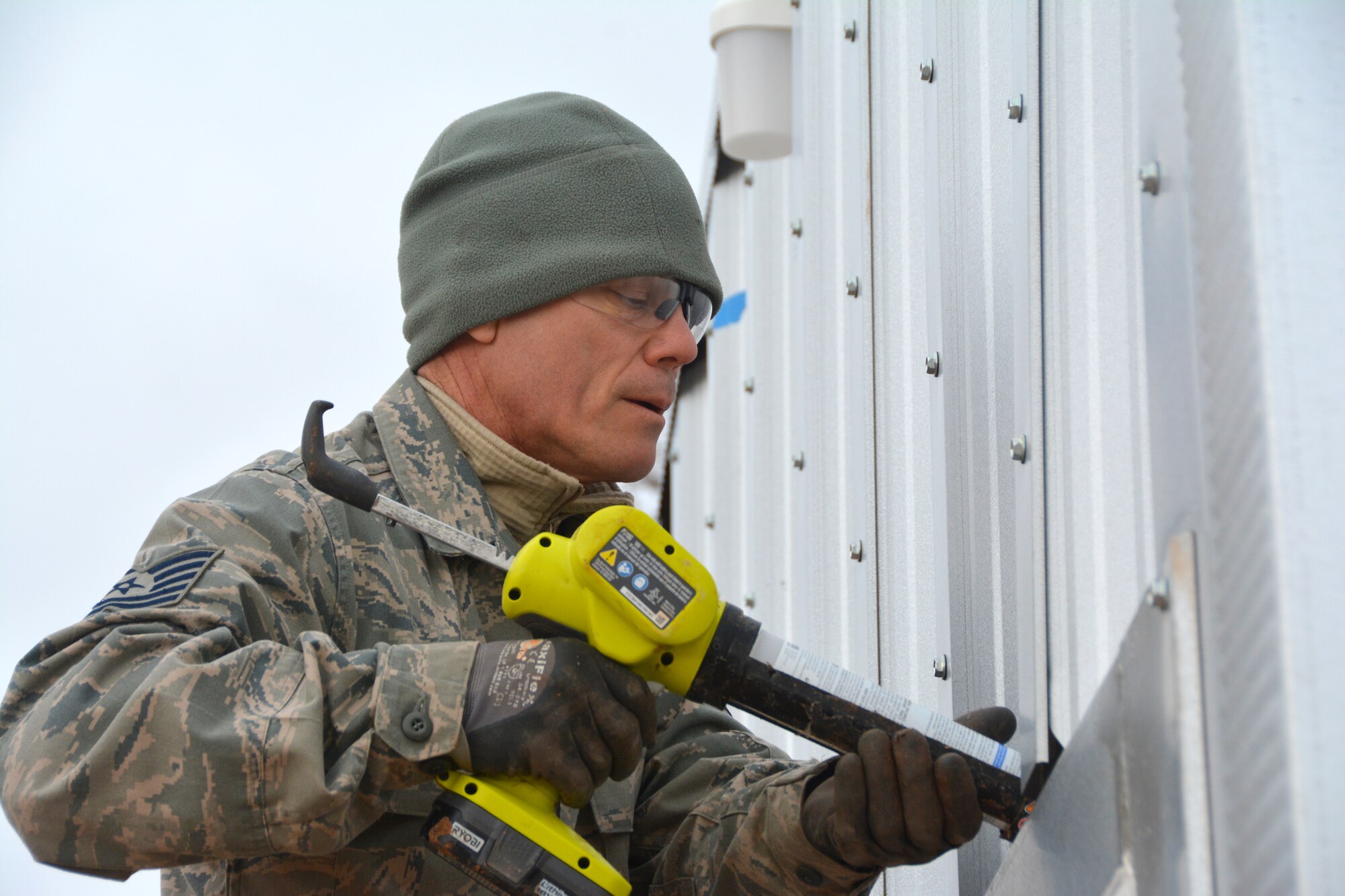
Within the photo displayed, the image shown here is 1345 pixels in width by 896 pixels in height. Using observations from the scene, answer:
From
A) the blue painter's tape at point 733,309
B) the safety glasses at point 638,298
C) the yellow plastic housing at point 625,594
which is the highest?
the safety glasses at point 638,298

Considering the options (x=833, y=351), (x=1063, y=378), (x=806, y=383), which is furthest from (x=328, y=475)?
(x=806, y=383)

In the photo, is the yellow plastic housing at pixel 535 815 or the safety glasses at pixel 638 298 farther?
the safety glasses at pixel 638 298

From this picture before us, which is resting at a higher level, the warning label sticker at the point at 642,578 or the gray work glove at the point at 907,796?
the warning label sticker at the point at 642,578

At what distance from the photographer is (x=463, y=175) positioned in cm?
230

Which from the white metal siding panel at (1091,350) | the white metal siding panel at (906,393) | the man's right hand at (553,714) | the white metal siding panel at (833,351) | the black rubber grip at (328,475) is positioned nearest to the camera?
the white metal siding panel at (1091,350)

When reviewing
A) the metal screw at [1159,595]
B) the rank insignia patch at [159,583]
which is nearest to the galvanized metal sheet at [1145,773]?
the metal screw at [1159,595]

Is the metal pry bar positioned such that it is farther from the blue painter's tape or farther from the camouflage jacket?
the blue painter's tape

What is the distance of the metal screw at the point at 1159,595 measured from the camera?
121cm

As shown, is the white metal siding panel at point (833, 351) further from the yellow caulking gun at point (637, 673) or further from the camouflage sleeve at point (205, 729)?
the camouflage sleeve at point (205, 729)

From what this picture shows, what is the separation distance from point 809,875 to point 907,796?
1.05 feet

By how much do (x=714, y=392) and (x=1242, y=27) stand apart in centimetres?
309

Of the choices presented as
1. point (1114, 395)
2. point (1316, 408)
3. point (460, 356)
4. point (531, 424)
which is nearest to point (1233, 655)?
point (1316, 408)

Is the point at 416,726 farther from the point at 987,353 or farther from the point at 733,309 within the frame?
the point at 733,309

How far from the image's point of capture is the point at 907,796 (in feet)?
5.19
